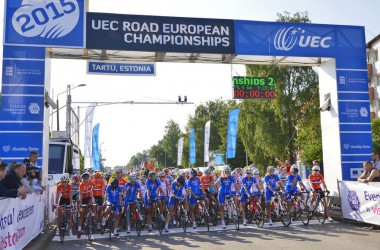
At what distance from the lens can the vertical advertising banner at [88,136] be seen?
994 inches

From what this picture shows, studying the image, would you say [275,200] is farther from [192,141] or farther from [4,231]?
[192,141]

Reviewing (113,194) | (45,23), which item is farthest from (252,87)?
(45,23)

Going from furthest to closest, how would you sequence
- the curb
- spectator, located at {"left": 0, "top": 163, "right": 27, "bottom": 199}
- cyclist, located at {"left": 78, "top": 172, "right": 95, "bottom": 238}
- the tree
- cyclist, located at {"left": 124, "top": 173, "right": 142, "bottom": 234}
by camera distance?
the tree, cyclist, located at {"left": 124, "top": 173, "right": 142, "bottom": 234}, cyclist, located at {"left": 78, "top": 172, "right": 95, "bottom": 238}, the curb, spectator, located at {"left": 0, "top": 163, "right": 27, "bottom": 199}

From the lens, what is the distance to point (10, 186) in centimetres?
856

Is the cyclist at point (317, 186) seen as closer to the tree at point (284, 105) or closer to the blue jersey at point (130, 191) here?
the blue jersey at point (130, 191)

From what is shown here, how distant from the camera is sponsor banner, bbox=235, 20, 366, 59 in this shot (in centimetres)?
1433

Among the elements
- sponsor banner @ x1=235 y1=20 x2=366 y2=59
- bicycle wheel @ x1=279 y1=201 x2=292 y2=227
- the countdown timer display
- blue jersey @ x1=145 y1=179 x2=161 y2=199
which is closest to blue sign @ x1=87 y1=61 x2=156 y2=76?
sponsor banner @ x1=235 y1=20 x2=366 y2=59

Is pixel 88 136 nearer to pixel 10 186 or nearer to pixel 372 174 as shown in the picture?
pixel 10 186

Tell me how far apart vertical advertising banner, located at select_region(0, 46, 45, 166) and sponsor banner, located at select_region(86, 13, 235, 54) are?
72.6 inches

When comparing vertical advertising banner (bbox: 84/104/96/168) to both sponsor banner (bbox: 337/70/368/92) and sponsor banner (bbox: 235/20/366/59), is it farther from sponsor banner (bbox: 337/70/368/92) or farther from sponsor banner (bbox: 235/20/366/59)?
sponsor banner (bbox: 337/70/368/92)

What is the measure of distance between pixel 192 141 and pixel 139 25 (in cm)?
2652

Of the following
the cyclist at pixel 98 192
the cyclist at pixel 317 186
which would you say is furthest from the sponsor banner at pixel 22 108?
the cyclist at pixel 317 186

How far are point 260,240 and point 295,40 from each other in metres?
7.47

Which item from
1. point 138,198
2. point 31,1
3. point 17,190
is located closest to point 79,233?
point 138,198
